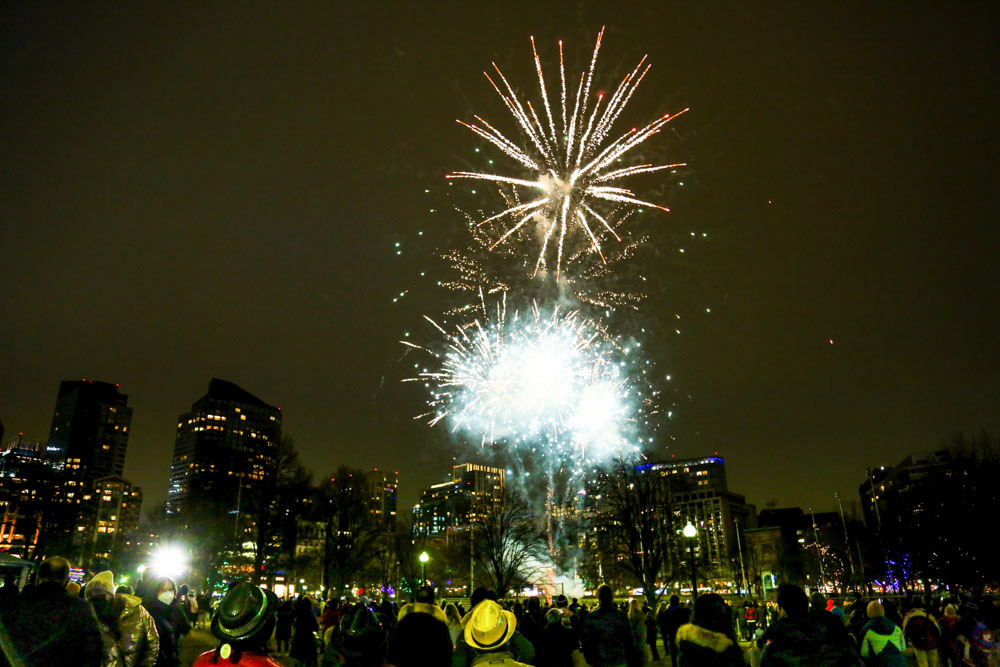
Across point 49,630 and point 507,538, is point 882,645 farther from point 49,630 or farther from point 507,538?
point 507,538

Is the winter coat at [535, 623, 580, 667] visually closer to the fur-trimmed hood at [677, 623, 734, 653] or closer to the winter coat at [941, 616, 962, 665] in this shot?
the fur-trimmed hood at [677, 623, 734, 653]

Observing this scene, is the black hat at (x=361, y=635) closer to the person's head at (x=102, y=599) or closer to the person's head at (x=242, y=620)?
the person's head at (x=242, y=620)

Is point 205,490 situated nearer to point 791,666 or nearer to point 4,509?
point 791,666

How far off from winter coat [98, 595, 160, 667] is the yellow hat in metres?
4.36

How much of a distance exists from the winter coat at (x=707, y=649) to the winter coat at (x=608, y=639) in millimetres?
2293

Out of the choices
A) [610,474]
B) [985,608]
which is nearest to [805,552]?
[610,474]

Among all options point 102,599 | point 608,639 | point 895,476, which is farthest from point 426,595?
point 895,476

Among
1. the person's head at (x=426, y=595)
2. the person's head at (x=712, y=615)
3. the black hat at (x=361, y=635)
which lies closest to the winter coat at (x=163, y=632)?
the person's head at (x=426, y=595)

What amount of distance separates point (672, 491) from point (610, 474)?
7.53 meters

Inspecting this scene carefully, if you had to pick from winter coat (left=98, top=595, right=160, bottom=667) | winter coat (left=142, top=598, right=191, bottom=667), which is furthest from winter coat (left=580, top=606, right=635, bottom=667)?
winter coat (left=142, top=598, right=191, bottom=667)

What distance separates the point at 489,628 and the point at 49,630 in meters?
3.21

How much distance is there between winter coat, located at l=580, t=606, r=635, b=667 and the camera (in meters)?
8.07

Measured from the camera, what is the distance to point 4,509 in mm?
95062

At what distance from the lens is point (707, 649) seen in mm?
5770
